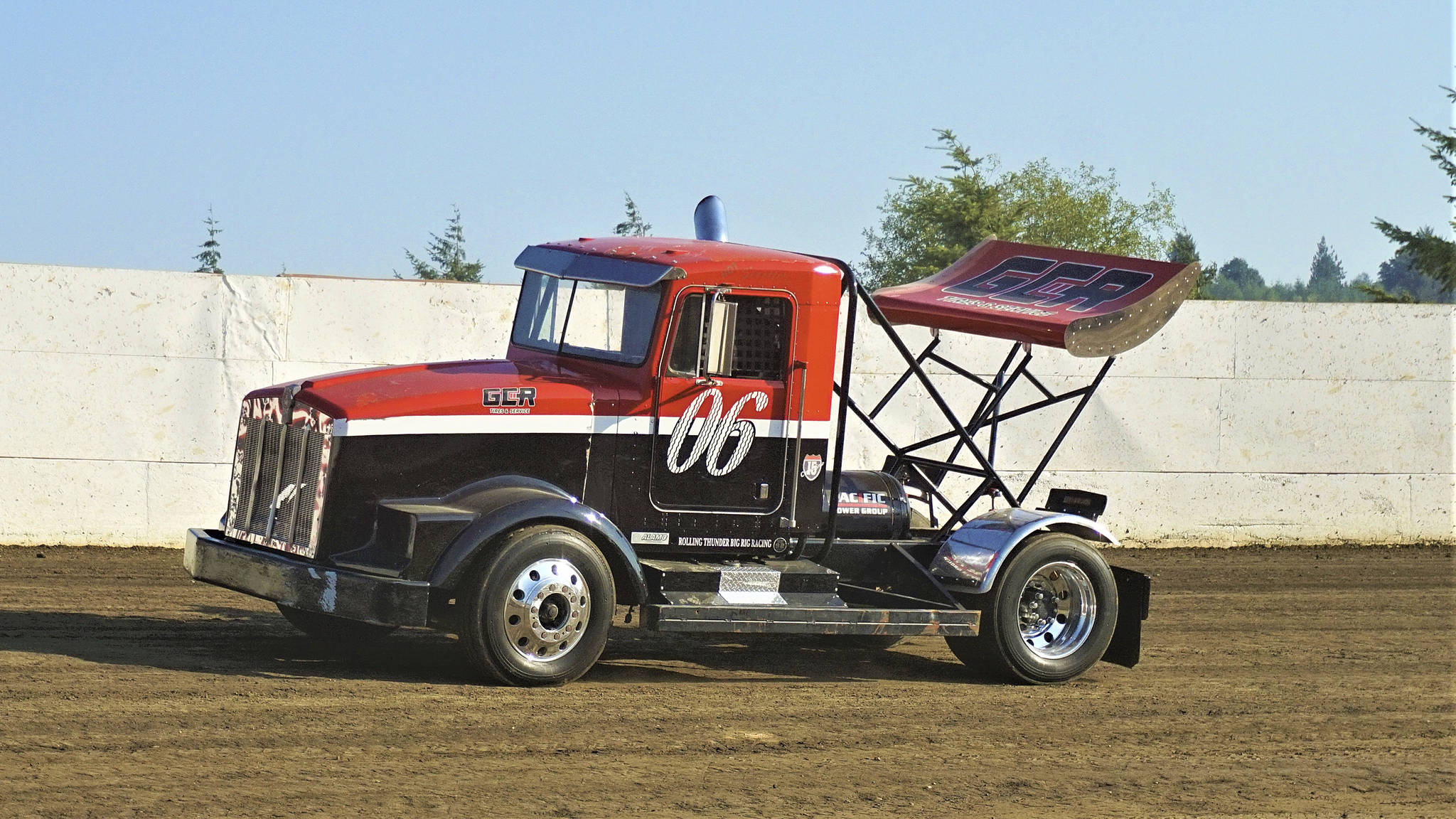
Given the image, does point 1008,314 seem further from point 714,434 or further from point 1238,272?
point 1238,272

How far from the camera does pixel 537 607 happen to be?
7.75 m

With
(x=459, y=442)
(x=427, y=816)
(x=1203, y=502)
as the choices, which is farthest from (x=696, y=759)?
(x=1203, y=502)

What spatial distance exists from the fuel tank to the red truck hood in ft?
6.10

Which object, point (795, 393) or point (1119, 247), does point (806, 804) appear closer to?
point (795, 393)

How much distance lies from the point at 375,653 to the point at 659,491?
1.90 meters

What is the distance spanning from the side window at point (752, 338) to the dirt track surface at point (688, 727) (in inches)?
66.4

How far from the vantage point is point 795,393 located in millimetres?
8547

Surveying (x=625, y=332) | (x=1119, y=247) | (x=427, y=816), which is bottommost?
(x=427, y=816)

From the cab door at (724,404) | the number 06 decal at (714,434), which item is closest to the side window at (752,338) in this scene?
the cab door at (724,404)

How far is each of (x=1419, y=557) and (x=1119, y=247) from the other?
46.5 meters

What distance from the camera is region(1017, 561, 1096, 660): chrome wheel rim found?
8.88 m

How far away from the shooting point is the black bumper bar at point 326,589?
755 cm

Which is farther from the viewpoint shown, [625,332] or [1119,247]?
[1119,247]

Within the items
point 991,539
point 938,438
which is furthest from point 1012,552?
point 938,438
